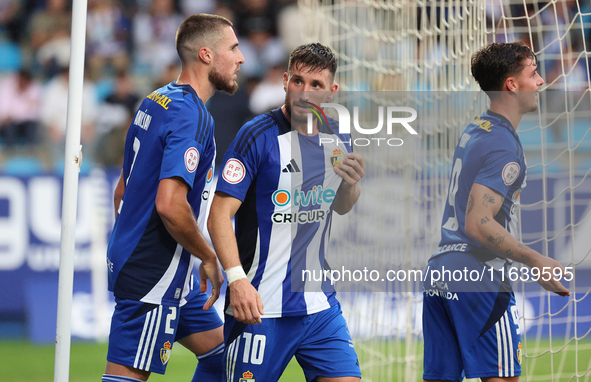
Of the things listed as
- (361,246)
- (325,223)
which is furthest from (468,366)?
(361,246)

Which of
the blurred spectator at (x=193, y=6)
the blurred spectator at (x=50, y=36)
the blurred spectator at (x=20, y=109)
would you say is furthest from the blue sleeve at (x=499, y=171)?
the blurred spectator at (x=193, y=6)

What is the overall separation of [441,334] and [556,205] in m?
3.72

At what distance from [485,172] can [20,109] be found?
257 inches

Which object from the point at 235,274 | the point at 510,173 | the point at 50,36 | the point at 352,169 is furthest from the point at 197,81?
the point at 50,36

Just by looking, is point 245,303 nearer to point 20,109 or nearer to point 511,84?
point 511,84

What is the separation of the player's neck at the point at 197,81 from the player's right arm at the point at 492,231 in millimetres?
1428

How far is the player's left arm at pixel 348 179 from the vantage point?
3.03 metres

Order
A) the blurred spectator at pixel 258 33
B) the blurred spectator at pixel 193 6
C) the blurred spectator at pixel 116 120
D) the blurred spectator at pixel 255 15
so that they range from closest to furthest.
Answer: the blurred spectator at pixel 116 120, the blurred spectator at pixel 258 33, the blurred spectator at pixel 255 15, the blurred spectator at pixel 193 6

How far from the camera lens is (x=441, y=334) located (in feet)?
10.4

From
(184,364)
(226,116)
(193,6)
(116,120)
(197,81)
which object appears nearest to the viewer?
(197,81)

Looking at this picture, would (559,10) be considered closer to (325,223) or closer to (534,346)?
(534,346)

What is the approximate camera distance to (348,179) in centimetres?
304

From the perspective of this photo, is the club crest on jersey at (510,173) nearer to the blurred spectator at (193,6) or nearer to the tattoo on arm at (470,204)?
the tattoo on arm at (470,204)

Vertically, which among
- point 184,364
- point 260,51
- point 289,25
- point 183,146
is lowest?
point 184,364
